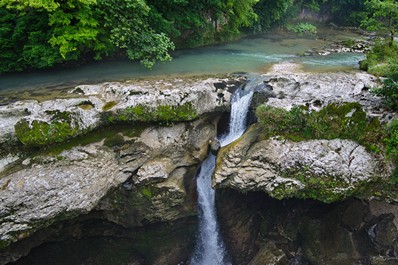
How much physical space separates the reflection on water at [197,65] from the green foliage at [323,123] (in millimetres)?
Answer: 4435

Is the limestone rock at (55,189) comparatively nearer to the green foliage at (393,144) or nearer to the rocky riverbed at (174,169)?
the rocky riverbed at (174,169)

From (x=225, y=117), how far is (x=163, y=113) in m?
2.81

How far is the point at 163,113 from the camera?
32.6ft

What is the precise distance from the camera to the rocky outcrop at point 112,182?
8.14 meters

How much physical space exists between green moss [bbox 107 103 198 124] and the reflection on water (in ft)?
10.4

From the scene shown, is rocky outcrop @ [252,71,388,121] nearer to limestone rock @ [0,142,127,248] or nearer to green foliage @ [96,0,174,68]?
green foliage @ [96,0,174,68]

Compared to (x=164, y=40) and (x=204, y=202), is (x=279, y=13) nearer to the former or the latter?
(x=164, y=40)

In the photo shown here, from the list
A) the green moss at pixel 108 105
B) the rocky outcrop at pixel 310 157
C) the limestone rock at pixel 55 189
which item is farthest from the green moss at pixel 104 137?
the rocky outcrop at pixel 310 157

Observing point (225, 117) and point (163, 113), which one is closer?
point (163, 113)

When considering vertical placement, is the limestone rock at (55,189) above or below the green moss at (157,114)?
below

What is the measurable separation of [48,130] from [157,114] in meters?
3.29

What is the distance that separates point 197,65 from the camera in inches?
566

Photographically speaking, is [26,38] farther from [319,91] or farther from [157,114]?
[319,91]

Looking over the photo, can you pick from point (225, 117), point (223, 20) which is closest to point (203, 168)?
point (225, 117)
